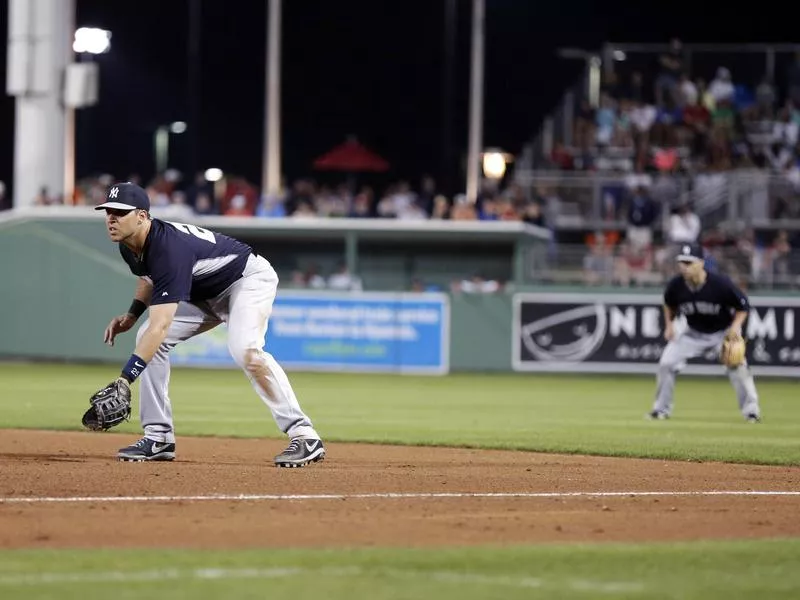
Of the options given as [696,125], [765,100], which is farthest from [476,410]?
[765,100]

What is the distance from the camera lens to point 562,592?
545 cm

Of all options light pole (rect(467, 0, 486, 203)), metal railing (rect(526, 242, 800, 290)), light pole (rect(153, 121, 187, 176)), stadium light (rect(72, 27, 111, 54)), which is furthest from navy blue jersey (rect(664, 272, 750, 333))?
light pole (rect(153, 121, 187, 176))

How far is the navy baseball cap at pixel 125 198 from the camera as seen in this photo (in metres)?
8.82

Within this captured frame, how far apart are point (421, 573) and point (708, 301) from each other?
9.98 meters

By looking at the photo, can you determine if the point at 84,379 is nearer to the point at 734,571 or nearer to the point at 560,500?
the point at 560,500

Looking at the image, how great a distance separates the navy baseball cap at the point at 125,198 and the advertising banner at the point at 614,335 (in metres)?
15.4

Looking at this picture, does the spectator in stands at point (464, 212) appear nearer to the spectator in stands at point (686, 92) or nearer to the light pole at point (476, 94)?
the spectator in stands at point (686, 92)

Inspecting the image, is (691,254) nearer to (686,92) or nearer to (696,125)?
(696,125)

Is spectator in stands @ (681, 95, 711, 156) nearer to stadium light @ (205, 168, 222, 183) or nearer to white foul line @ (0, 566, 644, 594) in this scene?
stadium light @ (205, 168, 222, 183)

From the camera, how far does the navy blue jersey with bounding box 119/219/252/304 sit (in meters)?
8.82

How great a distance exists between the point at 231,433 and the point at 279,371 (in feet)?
12.4

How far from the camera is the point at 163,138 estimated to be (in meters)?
48.5

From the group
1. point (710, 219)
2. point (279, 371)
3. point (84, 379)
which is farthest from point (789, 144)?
point (279, 371)

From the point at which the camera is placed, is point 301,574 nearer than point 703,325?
Yes
